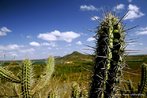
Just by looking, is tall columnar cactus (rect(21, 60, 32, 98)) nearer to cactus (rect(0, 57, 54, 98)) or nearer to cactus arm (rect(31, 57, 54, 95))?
cactus (rect(0, 57, 54, 98))

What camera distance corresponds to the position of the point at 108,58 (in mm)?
3184

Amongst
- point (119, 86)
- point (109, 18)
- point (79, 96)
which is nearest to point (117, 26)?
point (109, 18)

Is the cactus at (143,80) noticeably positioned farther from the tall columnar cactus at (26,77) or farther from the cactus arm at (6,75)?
the cactus arm at (6,75)

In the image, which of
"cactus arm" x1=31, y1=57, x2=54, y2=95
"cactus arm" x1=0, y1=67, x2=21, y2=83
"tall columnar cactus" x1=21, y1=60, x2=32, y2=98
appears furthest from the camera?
"cactus arm" x1=31, y1=57, x2=54, y2=95

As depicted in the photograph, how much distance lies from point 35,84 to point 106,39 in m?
2.93

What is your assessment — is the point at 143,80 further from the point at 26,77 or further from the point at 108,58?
the point at 108,58

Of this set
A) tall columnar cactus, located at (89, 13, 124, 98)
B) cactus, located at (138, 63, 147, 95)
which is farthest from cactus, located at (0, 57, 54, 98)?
tall columnar cactus, located at (89, 13, 124, 98)

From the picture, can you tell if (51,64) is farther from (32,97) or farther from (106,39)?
(106,39)

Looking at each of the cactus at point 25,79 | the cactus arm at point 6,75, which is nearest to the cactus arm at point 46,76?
the cactus at point 25,79

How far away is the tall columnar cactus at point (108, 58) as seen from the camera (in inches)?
126

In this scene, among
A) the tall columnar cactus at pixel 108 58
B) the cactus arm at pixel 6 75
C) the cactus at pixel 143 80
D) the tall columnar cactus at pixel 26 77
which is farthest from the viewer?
the cactus at pixel 143 80

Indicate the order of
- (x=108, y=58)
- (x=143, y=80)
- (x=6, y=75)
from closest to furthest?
(x=108, y=58)
(x=6, y=75)
(x=143, y=80)

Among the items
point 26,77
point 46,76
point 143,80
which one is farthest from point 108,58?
point 46,76

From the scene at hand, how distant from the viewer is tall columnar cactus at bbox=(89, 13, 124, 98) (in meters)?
3.19
